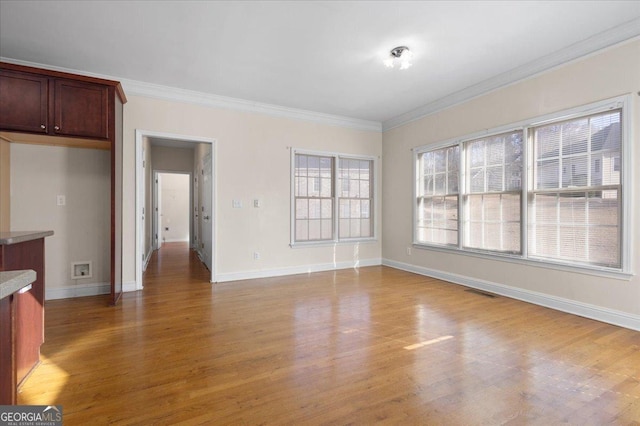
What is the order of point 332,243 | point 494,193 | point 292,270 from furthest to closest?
point 332,243, point 292,270, point 494,193

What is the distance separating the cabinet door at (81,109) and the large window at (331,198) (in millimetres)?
→ 2740

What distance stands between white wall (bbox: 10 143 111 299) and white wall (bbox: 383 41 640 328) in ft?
15.3

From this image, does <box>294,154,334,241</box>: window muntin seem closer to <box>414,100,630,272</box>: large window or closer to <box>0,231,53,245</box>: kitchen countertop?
<box>414,100,630,272</box>: large window

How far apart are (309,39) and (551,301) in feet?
12.8

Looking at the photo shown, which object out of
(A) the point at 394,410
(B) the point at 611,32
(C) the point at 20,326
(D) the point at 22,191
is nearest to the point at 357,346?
(A) the point at 394,410

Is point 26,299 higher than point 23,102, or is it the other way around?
point 23,102

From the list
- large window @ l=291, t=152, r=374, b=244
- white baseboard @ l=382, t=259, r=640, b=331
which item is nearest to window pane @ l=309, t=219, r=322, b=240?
large window @ l=291, t=152, r=374, b=244

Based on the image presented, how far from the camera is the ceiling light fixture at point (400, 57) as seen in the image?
10.5 ft

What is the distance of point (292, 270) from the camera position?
5207 mm

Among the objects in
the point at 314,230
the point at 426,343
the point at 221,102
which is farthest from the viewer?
the point at 314,230

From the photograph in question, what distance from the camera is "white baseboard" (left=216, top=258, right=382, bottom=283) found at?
15.4ft

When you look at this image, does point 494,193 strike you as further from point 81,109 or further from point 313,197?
point 81,109

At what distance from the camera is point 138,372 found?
2.06 metres

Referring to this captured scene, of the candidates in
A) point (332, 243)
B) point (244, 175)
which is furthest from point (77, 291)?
point (332, 243)
